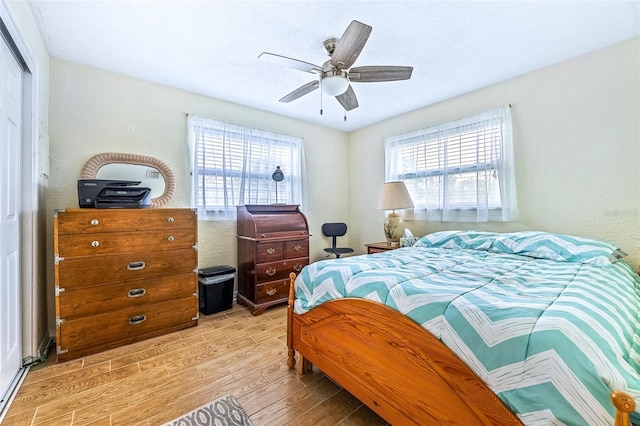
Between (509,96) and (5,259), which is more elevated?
(509,96)

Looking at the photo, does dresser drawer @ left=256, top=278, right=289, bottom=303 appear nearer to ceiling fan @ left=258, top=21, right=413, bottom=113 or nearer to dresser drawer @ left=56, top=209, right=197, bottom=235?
dresser drawer @ left=56, top=209, right=197, bottom=235

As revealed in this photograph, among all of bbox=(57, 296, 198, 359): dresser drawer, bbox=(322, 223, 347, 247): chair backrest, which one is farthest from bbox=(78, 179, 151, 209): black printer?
bbox=(322, 223, 347, 247): chair backrest

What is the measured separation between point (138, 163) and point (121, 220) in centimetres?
74

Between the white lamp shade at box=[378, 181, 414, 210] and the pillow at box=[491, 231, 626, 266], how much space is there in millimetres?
1041

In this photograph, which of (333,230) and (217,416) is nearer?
(217,416)

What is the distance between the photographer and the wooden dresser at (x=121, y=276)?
1.92m

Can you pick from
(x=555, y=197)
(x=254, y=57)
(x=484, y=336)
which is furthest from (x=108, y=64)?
(x=555, y=197)

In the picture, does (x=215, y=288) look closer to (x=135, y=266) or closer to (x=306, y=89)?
(x=135, y=266)

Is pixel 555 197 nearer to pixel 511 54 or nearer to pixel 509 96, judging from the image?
pixel 509 96

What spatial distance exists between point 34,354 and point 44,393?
1.49ft

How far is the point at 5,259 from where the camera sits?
4.97 ft

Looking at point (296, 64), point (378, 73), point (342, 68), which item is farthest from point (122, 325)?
point (378, 73)

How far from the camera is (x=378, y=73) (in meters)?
1.94

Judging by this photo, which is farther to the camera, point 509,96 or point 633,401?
point 509,96
